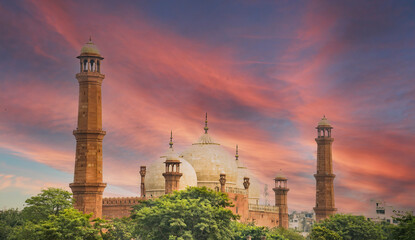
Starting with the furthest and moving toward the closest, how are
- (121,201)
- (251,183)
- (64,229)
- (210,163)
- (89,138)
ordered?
(251,183), (210,163), (121,201), (89,138), (64,229)

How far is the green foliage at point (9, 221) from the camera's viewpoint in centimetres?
5591

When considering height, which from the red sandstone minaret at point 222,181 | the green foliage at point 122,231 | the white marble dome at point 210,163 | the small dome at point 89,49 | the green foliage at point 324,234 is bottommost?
the green foliage at point 324,234

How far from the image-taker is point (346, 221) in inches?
2793

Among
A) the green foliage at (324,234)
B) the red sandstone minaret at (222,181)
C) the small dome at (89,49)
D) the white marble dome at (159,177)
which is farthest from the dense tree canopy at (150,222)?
the red sandstone minaret at (222,181)

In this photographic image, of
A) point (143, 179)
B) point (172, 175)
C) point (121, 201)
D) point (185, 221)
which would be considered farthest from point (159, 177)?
point (185, 221)

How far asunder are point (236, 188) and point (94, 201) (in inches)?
1091

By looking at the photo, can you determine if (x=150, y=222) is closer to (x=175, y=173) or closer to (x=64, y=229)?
(x=64, y=229)

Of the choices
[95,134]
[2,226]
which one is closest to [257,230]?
[95,134]

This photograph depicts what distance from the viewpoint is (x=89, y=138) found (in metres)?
59.9

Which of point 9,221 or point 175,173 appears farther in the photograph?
point 175,173

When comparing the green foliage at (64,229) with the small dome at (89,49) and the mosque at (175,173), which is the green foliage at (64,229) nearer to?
the mosque at (175,173)

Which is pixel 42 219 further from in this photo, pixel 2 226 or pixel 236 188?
pixel 236 188

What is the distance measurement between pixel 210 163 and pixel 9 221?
29.0 meters

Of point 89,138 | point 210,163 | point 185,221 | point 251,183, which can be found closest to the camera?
point 185,221
